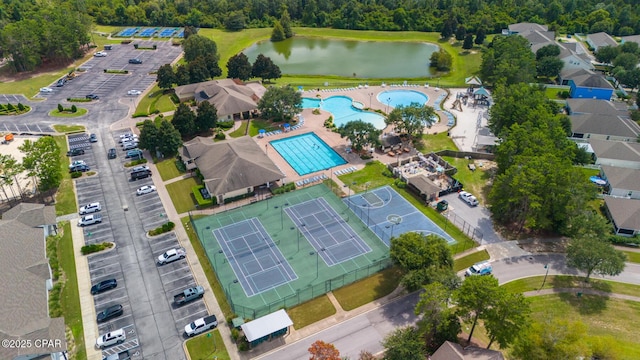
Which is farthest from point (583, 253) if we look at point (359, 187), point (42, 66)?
point (42, 66)

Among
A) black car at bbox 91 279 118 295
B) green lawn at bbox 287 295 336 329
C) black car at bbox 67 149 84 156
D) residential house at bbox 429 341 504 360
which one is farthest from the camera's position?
black car at bbox 67 149 84 156

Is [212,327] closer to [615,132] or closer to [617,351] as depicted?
[617,351]

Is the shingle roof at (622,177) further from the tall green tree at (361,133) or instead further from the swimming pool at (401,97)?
the swimming pool at (401,97)

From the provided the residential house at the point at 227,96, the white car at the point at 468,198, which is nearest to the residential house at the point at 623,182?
the white car at the point at 468,198

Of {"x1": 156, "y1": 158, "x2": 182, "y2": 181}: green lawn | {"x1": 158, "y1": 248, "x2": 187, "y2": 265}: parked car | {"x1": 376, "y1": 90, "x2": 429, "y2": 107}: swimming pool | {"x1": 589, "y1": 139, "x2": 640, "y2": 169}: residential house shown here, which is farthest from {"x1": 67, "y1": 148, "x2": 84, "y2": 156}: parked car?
{"x1": 589, "y1": 139, "x2": 640, "y2": 169}: residential house

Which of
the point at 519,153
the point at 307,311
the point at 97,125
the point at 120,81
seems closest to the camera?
the point at 307,311

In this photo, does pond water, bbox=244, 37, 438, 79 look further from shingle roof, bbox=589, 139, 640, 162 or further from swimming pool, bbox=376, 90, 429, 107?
shingle roof, bbox=589, 139, 640, 162
